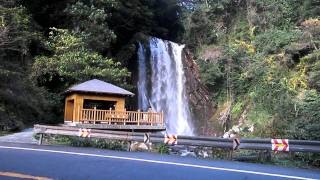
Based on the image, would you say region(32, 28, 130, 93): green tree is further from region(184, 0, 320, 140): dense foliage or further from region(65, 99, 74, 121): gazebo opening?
region(184, 0, 320, 140): dense foliage

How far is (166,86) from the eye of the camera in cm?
3488

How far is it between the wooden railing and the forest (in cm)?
369

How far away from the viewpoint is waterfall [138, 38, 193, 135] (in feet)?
111

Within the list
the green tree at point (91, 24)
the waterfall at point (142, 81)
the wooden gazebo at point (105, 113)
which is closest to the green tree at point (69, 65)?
the green tree at point (91, 24)

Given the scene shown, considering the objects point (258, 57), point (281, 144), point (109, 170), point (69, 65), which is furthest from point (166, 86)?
point (109, 170)

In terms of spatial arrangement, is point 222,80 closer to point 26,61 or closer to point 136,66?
point 136,66

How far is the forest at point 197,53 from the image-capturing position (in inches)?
971

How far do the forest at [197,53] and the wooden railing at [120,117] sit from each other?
3.69 meters

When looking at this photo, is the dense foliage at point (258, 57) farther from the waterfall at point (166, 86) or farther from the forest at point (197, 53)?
the waterfall at point (166, 86)

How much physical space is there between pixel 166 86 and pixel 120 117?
11167mm

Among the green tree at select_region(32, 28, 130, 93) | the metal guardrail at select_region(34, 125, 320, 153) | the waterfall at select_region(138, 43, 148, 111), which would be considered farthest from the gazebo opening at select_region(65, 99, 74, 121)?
the metal guardrail at select_region(34, 125, 320, 153)

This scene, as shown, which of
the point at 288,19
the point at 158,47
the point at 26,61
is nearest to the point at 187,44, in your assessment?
the point at 158,47

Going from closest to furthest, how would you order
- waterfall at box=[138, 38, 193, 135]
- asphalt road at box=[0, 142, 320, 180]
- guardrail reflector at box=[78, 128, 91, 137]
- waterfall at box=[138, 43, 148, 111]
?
asphalt road at box=[0, 142, 320, 180] < guardrail reflector at box=[78, 128, 91, 137] < waterfall at box=[138, 38, 193, 135] < waterfall at box=[138, 43, 148, 111]

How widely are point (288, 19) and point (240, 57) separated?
4.81 metres
